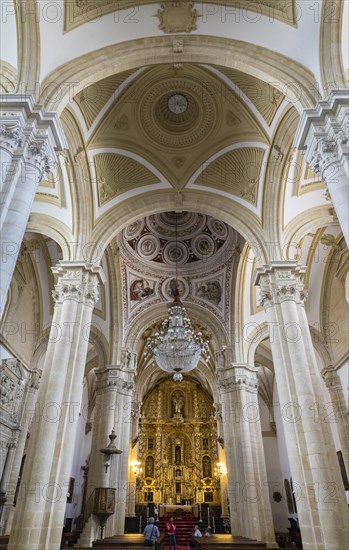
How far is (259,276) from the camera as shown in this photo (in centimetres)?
914

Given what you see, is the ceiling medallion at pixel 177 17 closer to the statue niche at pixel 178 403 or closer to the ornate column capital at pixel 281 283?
the ornate column capital at pixel 281 283

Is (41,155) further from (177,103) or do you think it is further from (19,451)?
(19,451)

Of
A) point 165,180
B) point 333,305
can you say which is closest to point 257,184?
point 165,180

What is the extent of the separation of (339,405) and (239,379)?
334cm

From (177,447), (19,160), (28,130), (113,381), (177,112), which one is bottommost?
(19,160)

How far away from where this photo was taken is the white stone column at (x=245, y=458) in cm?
1162

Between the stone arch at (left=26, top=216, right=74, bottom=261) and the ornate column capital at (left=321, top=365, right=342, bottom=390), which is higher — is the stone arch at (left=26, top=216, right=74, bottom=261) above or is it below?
above

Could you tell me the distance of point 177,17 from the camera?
6887 millimetres

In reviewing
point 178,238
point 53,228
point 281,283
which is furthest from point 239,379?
point 53,228

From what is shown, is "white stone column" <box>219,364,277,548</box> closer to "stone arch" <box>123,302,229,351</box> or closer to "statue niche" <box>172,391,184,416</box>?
"stone arch" <box>123,302,229,351</box>

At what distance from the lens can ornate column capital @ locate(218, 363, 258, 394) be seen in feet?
45.3

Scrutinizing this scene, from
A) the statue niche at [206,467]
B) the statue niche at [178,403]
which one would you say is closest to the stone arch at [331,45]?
the statue niche at [178,403]

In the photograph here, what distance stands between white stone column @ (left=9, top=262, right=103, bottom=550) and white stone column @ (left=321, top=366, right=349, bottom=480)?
8700 millimetres

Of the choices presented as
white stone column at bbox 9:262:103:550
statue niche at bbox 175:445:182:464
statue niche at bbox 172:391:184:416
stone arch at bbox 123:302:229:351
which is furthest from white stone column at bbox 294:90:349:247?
statue niche at bbox 175:445:182:464
